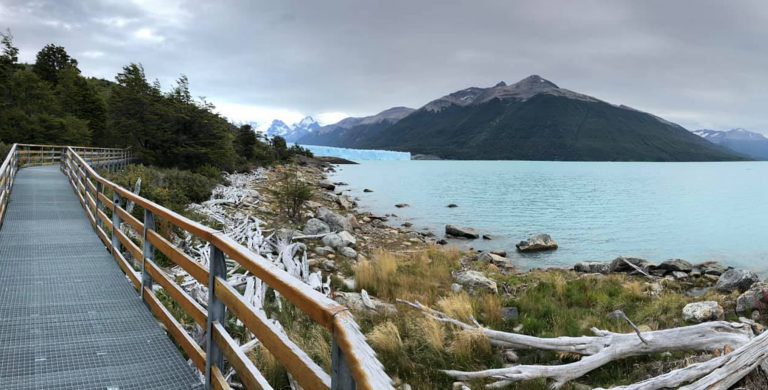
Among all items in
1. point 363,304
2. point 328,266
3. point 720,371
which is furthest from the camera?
point 328,266

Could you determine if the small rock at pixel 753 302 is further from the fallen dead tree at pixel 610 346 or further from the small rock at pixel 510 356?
the small rock at pixel 510 356

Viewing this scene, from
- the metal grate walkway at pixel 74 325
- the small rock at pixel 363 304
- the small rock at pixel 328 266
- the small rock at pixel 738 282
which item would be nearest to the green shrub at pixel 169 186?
the small rock at pixel 328 266

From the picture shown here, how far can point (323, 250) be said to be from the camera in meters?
15.3

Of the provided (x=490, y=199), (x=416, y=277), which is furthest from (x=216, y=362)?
(x=490, y=199)

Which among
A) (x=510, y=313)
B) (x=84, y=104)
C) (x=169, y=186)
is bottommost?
(x=510, y=313)

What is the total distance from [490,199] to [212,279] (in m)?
43.4

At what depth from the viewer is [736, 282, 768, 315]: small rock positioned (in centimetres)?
918

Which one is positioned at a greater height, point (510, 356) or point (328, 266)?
point (510, 356)

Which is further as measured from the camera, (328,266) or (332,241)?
(332,241)

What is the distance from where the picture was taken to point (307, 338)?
280 inches

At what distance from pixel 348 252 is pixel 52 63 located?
79855mm

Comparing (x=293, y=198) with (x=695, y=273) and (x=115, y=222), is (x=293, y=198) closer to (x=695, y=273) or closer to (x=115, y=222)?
(x=115, y=222)

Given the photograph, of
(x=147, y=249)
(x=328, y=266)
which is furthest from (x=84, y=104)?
(x=147, y=249)

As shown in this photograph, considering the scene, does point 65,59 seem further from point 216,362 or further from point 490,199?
point 216,362
